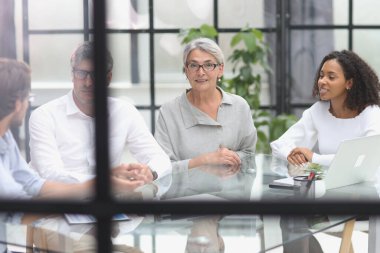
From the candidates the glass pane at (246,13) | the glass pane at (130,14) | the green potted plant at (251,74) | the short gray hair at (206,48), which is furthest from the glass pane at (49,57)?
the short gray hair at (206,48)

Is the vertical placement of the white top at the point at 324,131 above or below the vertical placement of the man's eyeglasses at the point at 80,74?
below

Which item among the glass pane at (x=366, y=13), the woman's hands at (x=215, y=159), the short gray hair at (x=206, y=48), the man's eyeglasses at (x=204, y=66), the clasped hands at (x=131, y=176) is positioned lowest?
the woman's hands at (x=215, y=159)

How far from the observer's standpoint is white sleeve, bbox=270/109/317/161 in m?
2.98

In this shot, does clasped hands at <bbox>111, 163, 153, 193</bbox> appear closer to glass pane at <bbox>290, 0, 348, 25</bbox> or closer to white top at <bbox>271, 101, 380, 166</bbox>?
white top at <bbox>271, 101, 380, 166</bbox>

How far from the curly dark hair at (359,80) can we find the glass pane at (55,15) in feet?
8.03

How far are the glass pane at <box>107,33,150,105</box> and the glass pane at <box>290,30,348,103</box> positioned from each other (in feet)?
3.25

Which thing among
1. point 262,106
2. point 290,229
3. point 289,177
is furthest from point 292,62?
point 290,229

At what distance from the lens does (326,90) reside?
2926 mm

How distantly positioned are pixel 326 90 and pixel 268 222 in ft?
2.76

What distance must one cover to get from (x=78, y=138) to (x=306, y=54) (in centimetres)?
278

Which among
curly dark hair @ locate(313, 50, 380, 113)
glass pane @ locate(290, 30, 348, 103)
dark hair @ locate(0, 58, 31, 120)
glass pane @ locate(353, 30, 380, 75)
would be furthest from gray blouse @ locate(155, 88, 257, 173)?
glass pane @ locate(353, 30, 380, 75)

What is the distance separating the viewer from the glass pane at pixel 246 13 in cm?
509

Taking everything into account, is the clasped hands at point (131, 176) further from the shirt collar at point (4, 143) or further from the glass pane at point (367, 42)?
the glass pane at point (367, 42)

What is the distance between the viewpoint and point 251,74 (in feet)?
16.1
